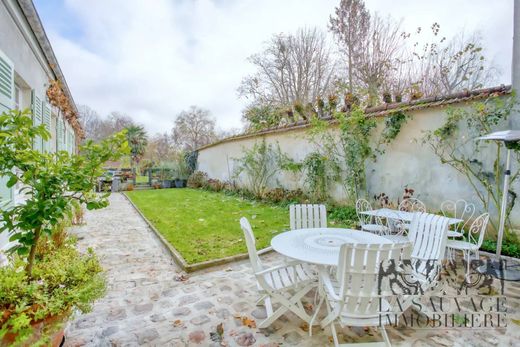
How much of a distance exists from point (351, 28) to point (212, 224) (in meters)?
10.7

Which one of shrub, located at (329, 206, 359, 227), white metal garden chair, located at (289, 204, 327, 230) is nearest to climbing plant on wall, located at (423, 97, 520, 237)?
shrub, located at (329, 206, 359, 227)

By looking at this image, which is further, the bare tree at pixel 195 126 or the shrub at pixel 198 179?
the bare tree at pixel 195 126

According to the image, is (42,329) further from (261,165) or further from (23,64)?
(261,165)

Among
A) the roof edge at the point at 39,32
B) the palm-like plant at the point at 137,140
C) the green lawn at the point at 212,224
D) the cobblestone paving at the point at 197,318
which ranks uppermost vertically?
the palm-like plant at the point at 137,140

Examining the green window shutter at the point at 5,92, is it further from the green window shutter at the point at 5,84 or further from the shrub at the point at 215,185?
the shrub at the point at 215,185

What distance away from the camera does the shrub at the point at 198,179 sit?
15.4m

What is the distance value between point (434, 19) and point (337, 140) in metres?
6.20

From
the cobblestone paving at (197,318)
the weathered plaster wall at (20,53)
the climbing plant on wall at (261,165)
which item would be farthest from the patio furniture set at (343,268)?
the climbing plant on wall at (261,165)

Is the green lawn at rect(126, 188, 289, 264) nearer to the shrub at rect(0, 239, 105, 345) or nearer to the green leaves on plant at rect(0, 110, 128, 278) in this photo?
the shrub at rect(0, 239, 105, 345)

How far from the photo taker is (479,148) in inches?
191

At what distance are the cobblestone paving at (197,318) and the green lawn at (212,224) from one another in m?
0.59

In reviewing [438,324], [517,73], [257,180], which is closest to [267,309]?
[438,324]

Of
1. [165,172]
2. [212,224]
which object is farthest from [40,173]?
[165,172]

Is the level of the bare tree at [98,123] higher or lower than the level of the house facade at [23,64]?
→ higher
